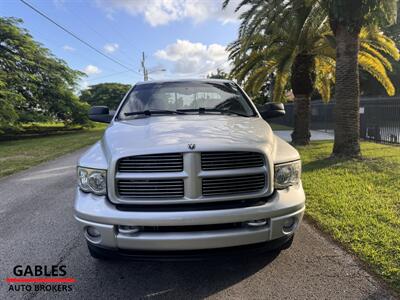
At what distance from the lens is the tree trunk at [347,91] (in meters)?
8.45

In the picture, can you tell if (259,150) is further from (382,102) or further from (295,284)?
(382,102)

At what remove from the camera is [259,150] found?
274cm

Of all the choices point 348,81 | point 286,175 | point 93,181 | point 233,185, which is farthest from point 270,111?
point 348,81

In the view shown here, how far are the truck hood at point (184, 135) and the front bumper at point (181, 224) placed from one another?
491 mm

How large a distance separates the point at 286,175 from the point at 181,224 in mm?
1055

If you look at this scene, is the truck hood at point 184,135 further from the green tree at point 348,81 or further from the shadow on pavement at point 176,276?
the green tree at point 348,81

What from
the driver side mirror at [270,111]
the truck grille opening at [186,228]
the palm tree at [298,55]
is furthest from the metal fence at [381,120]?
the truck grille opening at [186,228]

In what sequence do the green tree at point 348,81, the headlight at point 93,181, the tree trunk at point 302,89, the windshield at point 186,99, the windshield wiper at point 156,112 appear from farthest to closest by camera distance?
the tree trunk at point 302,89 < the green tree at point 348,81 < the windshield at point 186,99 < the windshield wiper at point 156,112 < the headlight at point 93,181

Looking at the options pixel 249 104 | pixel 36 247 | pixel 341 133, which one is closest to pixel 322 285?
pixel 249 104

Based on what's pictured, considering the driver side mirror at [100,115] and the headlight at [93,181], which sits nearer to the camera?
the headlight at [93,181]

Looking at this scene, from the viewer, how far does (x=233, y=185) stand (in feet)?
8.86

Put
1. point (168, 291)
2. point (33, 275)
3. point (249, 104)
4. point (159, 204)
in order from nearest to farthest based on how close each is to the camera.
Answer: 1. point (159, 204)
2. point (168, 291)
3. point (33, 275)
4. point (249, 104)

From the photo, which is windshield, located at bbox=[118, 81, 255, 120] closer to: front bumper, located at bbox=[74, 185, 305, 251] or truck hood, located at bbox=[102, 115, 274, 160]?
truck hood, located at bbox=[102, 115, 274, 160]

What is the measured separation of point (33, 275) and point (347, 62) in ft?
27.8
